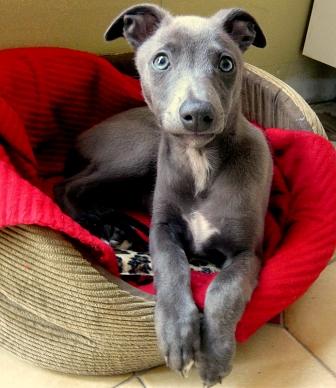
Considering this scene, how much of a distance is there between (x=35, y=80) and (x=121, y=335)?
1.18 meters

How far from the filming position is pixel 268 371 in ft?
5.66

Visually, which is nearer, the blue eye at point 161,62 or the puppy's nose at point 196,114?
the puppy's nose at point 196,114

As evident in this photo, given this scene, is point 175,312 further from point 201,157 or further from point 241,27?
point 241,27

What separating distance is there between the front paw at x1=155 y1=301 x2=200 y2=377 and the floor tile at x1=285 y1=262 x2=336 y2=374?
600 mm

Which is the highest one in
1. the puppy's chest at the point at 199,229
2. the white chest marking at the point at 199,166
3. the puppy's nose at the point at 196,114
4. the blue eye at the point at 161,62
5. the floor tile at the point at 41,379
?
the blue eye at the point at 161,62

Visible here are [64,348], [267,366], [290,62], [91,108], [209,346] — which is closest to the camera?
[209,346]

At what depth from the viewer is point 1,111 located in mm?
1828

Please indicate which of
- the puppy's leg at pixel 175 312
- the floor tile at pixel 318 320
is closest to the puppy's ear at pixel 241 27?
the puppy's leg at pixel 175 312

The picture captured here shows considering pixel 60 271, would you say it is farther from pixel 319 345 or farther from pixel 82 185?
pixel 319 345

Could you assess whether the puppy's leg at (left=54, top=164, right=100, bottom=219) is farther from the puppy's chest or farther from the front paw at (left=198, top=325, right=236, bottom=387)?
the front paw at (left=198, top=325, right=236, bottom=387)

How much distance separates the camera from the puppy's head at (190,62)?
4.40ft

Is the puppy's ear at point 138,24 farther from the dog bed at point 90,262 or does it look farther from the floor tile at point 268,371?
the floor tile at point 268,371

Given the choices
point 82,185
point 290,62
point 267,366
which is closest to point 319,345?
point 267,366

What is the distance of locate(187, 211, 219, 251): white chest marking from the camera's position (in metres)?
1.69
